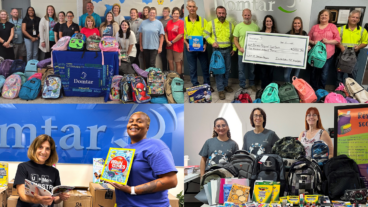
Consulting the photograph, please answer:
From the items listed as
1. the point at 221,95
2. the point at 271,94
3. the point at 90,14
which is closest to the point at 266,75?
the point at 271,94

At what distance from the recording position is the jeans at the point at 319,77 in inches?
190

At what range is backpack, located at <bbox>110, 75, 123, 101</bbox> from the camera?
15.9ft

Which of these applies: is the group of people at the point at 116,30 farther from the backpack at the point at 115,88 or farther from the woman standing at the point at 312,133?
the woman standing at the point at 312,133

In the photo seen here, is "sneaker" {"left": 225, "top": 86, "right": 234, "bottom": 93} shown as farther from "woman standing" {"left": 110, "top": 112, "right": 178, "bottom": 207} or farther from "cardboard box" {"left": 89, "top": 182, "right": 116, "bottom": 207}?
"cardboard box" {"left": 89, "top": 182, "right": 116, "bottom": 207}

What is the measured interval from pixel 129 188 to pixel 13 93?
104 inches

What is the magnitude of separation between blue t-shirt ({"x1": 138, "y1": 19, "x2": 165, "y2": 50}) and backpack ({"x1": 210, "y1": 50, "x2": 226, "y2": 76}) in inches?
31.5

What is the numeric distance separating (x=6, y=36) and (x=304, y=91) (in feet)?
14.3

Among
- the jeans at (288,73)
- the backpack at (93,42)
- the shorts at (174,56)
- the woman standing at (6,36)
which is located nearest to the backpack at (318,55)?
the jeans at (288,73)

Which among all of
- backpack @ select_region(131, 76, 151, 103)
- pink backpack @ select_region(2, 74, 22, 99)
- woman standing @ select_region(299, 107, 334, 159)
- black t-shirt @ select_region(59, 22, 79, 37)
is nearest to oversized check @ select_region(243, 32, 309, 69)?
woman standing @ select_region(299, 107, 334, 159)

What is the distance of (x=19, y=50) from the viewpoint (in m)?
4.88

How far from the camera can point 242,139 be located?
15.5ft

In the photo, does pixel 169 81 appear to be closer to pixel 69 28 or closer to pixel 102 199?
pixel 69 28

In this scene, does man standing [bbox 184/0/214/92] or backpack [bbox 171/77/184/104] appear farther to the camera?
backpack [bbox 171/77/184/104]

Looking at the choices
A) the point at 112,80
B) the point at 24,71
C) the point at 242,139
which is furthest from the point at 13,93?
the point at 242,139
